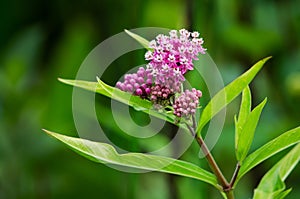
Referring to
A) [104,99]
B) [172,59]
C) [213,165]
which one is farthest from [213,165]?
[104,99]

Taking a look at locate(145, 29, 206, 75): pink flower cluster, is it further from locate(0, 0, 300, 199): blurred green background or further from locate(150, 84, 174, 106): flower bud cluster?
locate(0, 0, 300, 199): blurred green background

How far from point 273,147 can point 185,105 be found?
9cm

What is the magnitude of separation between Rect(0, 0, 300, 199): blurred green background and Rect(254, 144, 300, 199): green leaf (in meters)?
0.42

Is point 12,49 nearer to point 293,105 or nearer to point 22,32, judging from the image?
point 22,32

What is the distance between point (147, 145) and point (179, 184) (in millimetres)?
87

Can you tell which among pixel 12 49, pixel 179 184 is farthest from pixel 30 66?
pixel 179 184

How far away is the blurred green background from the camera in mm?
1241

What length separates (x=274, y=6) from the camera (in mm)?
1451

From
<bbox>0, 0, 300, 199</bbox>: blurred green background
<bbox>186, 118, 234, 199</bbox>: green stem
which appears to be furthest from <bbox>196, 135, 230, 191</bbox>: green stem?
<bbox>0, 0, 300, 199</bbox>: blurred green background

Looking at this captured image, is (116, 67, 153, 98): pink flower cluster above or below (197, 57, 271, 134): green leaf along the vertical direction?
above

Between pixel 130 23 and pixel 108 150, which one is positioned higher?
pixel 130 23

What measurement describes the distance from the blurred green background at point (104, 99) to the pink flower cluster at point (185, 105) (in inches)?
20.7

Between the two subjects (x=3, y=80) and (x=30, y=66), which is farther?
(x=30, y=66)

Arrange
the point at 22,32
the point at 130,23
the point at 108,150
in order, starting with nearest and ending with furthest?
the point at 108,150, the point at 130,23, the point at 22,32
